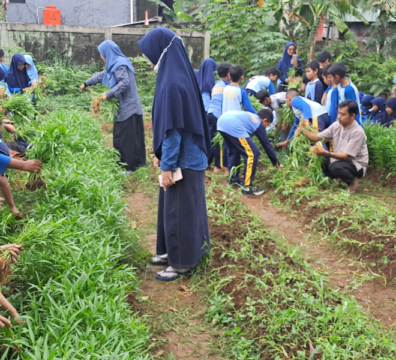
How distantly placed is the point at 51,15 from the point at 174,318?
15100 millimetres

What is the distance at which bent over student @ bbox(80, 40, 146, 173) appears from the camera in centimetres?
661

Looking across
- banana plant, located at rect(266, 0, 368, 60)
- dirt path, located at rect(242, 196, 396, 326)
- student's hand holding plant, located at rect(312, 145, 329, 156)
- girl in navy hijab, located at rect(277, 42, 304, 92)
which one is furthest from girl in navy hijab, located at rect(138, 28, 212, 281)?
banana plant, located at rect(266, 0, 368, 60)

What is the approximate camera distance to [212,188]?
6.21m

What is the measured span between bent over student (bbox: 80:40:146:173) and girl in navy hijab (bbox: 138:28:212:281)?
3.02 m

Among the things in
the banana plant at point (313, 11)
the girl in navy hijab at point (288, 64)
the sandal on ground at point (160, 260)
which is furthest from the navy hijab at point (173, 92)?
the banana plant at point (313, 11)

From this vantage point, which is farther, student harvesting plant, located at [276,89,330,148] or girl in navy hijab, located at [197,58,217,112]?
girl in navy hijab, located at [197,58,217,112]

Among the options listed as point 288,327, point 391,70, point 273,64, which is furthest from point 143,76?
point 288,327

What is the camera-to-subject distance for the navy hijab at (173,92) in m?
3.47

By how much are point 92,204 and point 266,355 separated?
226 cm

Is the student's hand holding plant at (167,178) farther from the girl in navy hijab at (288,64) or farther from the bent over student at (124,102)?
the girl in navy hijab at (288,64)

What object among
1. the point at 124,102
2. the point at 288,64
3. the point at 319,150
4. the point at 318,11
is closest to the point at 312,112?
the point at 319,150

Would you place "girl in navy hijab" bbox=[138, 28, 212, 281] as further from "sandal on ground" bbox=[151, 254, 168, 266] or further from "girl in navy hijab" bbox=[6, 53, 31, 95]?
"girl in navy hijab" bbox=[6, 53, 31, 95]

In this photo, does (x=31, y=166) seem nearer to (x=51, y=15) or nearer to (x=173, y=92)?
(x=173, y=92)

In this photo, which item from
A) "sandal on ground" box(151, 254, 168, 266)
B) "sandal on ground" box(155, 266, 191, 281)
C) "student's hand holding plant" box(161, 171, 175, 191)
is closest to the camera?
"student's hand holding plant" box(161, 171, 175, 191)
